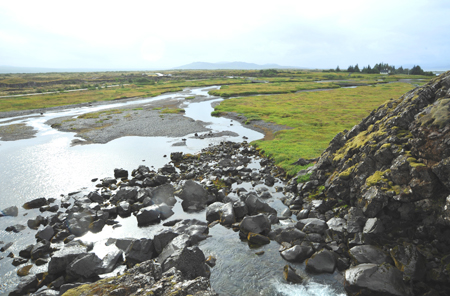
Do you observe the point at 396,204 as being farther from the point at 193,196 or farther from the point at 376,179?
the point at 193,196

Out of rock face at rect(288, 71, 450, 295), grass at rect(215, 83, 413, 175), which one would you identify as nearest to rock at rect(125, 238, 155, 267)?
rock face at rect(288, 71, 450, 295)

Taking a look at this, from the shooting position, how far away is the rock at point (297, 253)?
17.4 meters

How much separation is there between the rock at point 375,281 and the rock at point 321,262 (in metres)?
1.36

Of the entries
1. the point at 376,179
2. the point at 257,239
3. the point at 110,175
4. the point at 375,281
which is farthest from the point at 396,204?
the point at 110,175

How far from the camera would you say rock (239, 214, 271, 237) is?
2033cm

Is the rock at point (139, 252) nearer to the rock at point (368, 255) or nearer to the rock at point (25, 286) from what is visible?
the rock at point (25, 286)

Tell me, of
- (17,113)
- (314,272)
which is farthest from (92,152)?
(17,113)

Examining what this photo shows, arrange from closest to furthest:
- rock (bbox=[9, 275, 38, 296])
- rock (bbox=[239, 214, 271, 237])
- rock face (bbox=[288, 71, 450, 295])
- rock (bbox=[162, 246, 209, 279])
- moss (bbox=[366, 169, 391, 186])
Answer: rock face (bbox=[288, 71, 450, 295]), rock (bbox=[9, 275, 38, 296]), rock (bbox=[162, 246, 209, 279]), moss (bbox=[366, 169, 391, 186]), rock (bbox=[239, 214, 271, 237])

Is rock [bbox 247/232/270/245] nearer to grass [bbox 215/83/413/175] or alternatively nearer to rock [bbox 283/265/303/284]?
rock [bbox 283/265/303/284]

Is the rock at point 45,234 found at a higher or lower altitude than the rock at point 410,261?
lower

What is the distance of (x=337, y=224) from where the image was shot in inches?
778

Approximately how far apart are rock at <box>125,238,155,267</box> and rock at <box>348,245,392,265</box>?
14012mm

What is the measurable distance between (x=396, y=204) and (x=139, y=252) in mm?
18096

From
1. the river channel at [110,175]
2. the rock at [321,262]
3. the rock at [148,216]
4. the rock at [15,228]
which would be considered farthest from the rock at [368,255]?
the rock at [15,228]
